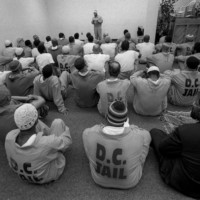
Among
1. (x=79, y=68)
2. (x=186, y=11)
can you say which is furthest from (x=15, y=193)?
(x=186, y=11)

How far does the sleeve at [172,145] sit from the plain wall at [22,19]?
5.31 meters

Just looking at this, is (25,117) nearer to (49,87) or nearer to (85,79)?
(49,87)

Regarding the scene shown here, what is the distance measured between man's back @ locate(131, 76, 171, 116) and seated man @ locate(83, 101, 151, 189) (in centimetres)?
101

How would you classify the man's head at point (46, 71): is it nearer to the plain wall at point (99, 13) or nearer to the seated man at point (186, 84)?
the seated man at point (186, 84)

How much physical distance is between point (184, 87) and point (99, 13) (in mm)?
6634

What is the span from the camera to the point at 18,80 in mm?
2514

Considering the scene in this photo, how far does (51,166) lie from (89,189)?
0.40 m

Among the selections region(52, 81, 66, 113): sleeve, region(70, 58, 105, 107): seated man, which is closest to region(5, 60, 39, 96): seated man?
region(52, 81, 66, 113): sleeve

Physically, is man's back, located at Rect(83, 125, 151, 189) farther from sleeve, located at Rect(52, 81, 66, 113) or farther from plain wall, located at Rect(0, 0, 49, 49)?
plain wall, located at Rect(0, 0, 49, 49)

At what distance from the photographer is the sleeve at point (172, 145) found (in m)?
1.27

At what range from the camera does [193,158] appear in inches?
49.2

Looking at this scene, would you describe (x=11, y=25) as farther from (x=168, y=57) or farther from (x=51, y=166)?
(x=51, y=166)

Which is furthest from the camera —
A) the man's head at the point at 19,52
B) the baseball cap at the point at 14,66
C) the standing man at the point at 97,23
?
the standing man at the point at 97,23

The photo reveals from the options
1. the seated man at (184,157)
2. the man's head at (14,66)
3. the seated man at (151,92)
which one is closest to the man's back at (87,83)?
the seated man at (151,92)
